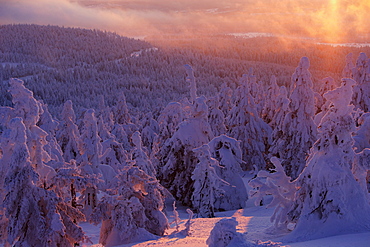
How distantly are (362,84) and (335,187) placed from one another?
24.5 meters

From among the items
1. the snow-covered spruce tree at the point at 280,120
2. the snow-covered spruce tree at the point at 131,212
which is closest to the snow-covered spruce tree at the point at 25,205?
the snow-covered spruce tree at the point at 131,212

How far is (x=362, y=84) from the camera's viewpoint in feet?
112

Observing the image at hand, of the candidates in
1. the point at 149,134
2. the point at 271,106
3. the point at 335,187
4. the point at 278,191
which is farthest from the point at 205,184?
the point at 271,106

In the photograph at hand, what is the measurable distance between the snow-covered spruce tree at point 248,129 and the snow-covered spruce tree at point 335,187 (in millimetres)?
25144

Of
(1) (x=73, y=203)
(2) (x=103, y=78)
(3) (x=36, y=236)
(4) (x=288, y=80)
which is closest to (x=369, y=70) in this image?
(1) (x=73, y=203)

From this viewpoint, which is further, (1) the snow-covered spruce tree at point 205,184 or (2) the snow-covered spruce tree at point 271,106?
(2) the snow-covered spruce tree at point 271,106

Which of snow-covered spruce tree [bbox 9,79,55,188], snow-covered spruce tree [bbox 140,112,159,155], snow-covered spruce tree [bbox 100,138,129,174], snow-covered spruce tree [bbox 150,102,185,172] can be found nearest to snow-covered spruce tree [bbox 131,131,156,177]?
snow-covered spruce tree [bbox 9,79,55,188]

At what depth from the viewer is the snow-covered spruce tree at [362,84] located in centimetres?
3362

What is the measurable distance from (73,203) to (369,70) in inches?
1164

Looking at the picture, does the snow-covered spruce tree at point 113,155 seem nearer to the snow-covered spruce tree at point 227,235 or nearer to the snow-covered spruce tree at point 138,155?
the snow-covered spruce tree at point 138,155

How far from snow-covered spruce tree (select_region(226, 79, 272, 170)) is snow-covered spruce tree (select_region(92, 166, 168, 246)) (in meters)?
23.4

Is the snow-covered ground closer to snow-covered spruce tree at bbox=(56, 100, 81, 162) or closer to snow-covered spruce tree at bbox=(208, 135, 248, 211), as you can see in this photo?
snow-covered spruce tree at bbox=(208, 135, 248, 211)

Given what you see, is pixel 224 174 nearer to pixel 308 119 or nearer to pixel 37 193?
pixel 308 119

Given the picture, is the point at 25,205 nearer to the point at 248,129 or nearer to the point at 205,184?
the point at 205,184
